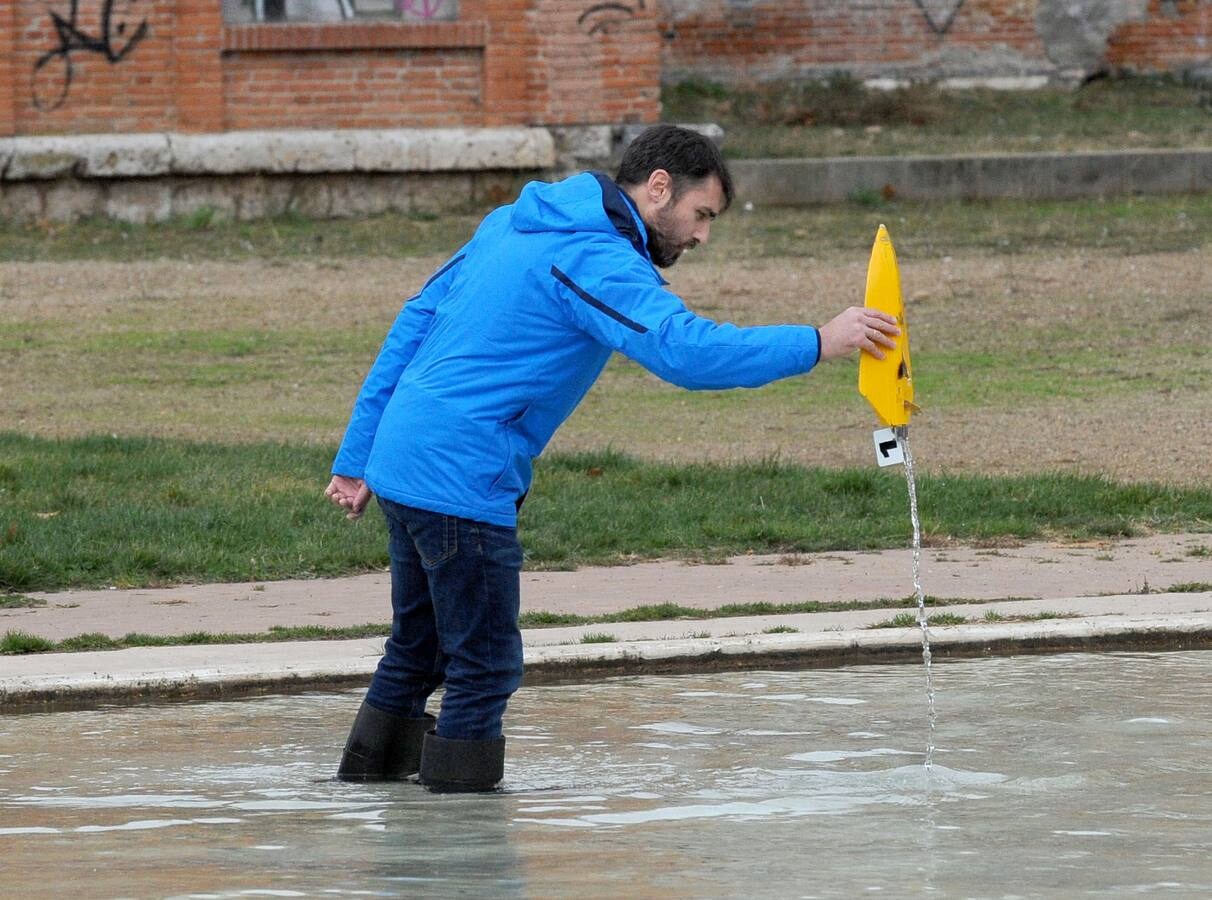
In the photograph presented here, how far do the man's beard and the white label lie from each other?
71 cm

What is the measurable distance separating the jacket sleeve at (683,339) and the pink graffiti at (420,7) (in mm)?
14149

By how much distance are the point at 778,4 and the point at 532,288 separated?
59.6ft

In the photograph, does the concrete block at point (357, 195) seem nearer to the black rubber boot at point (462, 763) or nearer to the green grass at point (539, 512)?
the green grass at point (539, 512)

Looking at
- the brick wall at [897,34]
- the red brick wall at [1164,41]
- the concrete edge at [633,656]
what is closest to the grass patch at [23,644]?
the concrete edge at [633,656]

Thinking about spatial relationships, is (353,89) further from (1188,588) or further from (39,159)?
(1188,588)

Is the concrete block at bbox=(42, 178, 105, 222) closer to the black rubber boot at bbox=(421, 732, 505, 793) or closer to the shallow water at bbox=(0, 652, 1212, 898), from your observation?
the shallow water at bbox=(0, 652, 1212, 898)

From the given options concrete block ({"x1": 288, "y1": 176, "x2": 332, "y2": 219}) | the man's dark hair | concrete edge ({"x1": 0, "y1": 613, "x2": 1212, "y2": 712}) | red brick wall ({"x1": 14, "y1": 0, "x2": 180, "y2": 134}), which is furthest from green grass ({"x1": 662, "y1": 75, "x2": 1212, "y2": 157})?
the man's dark hair

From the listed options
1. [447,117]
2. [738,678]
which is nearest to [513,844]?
[738,678]

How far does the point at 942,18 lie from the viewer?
74.3ft

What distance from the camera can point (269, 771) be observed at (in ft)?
18.5

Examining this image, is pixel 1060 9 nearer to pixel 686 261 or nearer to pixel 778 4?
pixel 778 4

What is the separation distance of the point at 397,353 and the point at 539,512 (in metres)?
4.02

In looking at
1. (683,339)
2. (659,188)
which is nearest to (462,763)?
(683,339)

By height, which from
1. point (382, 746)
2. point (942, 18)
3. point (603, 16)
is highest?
point (942, 18)
